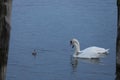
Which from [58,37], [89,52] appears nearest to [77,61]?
[89,52]

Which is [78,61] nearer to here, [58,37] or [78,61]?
[78,61]

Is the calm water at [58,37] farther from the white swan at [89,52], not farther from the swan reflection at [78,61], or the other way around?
the white swan at [89,52]

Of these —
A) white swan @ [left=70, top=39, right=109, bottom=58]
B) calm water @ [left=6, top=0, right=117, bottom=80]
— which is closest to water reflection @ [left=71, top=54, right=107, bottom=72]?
calm water @ [left=6, top=0, right=117, bottom=80]

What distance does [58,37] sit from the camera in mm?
14984

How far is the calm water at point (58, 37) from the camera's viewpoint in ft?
29.3

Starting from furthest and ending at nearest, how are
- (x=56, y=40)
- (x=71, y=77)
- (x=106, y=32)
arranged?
(x=106, y=32) < (x=56, y=40) < (x=71, y=77)

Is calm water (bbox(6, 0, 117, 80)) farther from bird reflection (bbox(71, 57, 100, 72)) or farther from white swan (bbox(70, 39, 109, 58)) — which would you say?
white swan (bbox(70, 39, 109, 58))

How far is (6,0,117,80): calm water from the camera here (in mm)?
8938

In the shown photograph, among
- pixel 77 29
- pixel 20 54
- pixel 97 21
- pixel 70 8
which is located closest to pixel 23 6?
pixel 70 8

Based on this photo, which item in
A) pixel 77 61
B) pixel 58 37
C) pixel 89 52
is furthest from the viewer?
pixel 58 37

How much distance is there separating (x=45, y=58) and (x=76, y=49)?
2.40 m

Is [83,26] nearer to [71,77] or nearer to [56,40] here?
[56,40]

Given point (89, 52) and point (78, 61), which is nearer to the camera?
point (78, 61)

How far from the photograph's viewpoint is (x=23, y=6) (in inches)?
936
